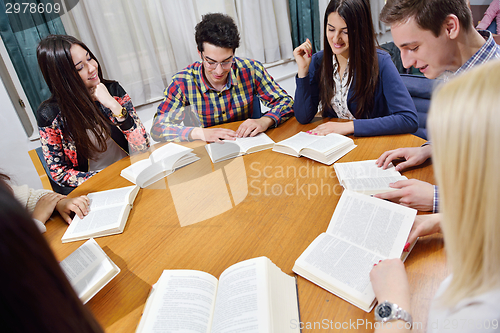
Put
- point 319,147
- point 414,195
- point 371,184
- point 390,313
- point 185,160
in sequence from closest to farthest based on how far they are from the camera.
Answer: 1. point 390,313
2. point 414,195
3. point 371,184
4. point 319,147
5. point 185,160

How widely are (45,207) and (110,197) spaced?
22 centimetres

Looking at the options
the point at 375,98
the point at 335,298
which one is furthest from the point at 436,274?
the point at 375,98

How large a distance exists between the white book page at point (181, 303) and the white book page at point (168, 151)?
642 mm

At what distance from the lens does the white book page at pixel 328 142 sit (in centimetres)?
Answer: 116

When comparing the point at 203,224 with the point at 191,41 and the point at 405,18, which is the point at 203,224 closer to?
the point at 405,18

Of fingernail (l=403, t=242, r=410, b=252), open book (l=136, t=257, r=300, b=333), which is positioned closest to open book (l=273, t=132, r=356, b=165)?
fingernail (l=403, t=242, r=410, b=252)

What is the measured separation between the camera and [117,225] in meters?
0.91

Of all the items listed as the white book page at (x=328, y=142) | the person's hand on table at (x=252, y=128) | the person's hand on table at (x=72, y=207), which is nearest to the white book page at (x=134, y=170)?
the person's hand on table at (x=72, y=207)

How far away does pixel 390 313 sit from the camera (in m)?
0.53

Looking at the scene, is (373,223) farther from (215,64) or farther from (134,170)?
(215,64)

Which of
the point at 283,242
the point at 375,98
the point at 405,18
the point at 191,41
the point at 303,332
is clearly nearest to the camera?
the point at 303,332

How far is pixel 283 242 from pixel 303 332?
0.26m

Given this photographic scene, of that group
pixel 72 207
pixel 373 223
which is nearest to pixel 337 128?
pixel 373 223

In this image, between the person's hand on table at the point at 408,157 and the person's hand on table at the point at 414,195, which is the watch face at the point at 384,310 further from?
the person's hand on table at the point at 408,157
